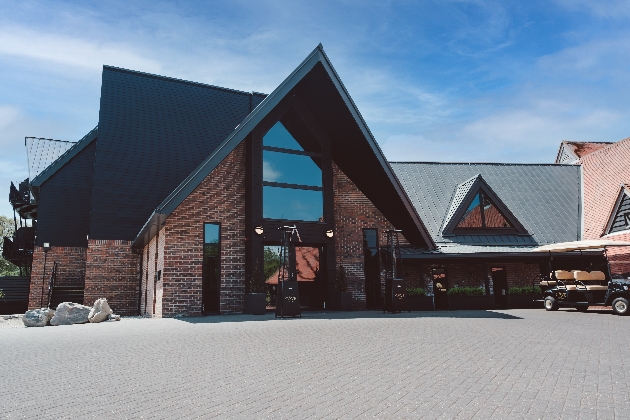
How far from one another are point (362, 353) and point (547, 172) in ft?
67.9

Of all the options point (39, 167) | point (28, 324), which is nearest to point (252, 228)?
point (28, 324)

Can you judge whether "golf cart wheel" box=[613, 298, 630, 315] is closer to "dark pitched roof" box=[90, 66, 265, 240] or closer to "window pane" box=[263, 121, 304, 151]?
"window pane" box=[263, 121, 304, 151]

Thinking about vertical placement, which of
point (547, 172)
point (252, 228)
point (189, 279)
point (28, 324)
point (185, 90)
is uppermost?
point (185, 90)

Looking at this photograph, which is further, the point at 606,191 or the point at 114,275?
the point at 606,191

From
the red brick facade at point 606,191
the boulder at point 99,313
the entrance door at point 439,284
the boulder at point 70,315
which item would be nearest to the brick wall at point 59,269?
the boulder at point 70,315

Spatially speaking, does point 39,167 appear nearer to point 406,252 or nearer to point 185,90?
point 185,90

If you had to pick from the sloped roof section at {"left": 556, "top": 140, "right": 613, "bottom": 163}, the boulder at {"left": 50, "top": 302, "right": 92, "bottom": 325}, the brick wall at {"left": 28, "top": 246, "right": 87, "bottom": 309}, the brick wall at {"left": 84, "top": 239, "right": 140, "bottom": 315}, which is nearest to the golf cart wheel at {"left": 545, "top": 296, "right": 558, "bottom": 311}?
the boulder at {"left": 50, "top": 302, "right": 92, "bottom": 325}

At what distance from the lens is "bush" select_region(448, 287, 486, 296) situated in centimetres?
1717

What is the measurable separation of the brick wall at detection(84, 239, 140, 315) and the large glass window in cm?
650

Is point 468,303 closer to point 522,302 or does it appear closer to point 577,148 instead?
point 522,302

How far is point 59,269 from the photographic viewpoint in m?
18.7

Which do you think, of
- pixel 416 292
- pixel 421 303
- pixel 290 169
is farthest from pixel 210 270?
pixel 421 303

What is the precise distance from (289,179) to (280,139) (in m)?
1.46

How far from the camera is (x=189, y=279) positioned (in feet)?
46.2
